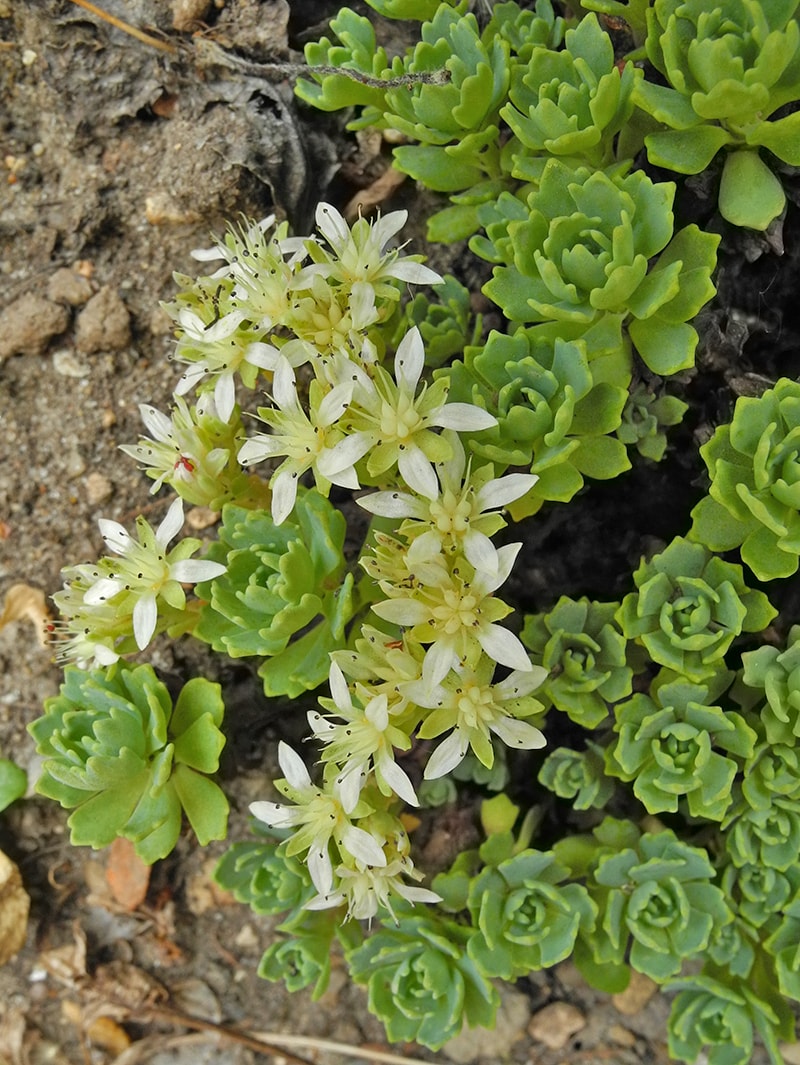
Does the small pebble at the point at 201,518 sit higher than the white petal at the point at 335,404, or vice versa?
the white petal at the point at 335,404

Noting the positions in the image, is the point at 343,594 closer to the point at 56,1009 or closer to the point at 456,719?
the point at 456,719

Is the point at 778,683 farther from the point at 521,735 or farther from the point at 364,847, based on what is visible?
the point at 364,847

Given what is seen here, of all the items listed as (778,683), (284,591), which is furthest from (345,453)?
(778,683)

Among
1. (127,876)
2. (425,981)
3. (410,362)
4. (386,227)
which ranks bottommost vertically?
(127,876)

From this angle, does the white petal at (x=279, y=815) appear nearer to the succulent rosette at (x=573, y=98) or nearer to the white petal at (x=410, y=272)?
the white petal at (x=410, y=272)

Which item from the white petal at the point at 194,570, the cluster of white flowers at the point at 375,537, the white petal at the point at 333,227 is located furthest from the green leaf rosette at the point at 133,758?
the white petal at the point at 333,227
